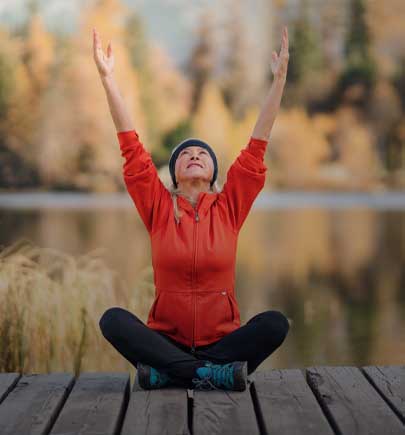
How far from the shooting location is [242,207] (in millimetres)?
2529

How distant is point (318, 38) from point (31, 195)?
3017 millimetres

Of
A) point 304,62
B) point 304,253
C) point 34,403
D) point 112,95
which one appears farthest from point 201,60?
point 34,403

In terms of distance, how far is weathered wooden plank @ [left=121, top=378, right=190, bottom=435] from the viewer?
1.96 m

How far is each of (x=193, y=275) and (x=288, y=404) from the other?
506 millimetres

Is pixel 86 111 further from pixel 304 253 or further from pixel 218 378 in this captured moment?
pixel 218 378

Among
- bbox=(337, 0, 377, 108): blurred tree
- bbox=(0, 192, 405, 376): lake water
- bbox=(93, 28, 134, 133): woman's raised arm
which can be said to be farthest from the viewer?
bbox=(337, 0, 377, 108): blurred tree

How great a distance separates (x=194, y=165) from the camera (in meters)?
2.55

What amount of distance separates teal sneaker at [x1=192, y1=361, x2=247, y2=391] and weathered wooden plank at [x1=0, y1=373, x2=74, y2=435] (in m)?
0.40

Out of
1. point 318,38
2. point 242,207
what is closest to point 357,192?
point 318,38

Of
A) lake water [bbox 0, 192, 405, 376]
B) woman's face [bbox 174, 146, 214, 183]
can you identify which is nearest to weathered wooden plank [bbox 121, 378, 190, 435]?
woman's face [bbox 174, 146, 214, 183]

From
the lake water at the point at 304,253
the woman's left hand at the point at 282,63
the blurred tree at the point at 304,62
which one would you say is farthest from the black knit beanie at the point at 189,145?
the blurred tree at the point at 304,62

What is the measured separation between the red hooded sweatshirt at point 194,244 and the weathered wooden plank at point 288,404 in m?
0.22

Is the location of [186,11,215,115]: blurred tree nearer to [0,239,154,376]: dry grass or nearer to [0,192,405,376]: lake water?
[0,192,405,376]: lake water

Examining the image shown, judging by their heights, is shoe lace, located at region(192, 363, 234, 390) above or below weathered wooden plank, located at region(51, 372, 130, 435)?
above
